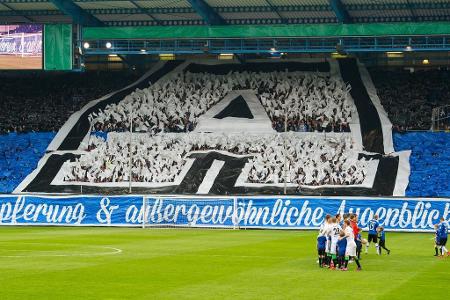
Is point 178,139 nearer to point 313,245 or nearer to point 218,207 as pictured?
point 218,207

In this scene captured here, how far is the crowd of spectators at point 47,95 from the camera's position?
237 feet

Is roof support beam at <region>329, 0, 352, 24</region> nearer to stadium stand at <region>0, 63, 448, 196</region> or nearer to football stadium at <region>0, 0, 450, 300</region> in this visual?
football stadium at <region>0, 0, 450, 300</region>

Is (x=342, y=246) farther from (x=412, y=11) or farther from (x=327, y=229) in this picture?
(x=412, y=11)

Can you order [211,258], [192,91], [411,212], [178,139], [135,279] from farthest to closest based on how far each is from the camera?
[192,91] < [178,139] < [411,212] < [211,258] < [135,279]

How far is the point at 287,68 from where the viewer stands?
7344 centimetres

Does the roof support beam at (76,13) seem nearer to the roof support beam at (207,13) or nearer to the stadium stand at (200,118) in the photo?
Answer: the stadium stand at (200,118)

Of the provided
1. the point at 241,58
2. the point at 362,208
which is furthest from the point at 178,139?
the point at 362,208

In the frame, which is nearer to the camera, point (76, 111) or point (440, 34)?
point (440, 34)

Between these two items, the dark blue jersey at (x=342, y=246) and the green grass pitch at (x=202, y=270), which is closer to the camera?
the green grass pitch at (x=202, y=270)

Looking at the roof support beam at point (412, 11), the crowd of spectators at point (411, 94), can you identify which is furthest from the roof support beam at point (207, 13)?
the roof support beam at point (412, 11)

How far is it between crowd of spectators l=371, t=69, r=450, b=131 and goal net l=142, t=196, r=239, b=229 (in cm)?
1855

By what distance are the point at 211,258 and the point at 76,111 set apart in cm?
4193

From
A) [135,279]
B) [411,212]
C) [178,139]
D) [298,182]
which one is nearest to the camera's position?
[135,279]

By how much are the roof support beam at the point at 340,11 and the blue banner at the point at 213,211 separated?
18.5 metres
